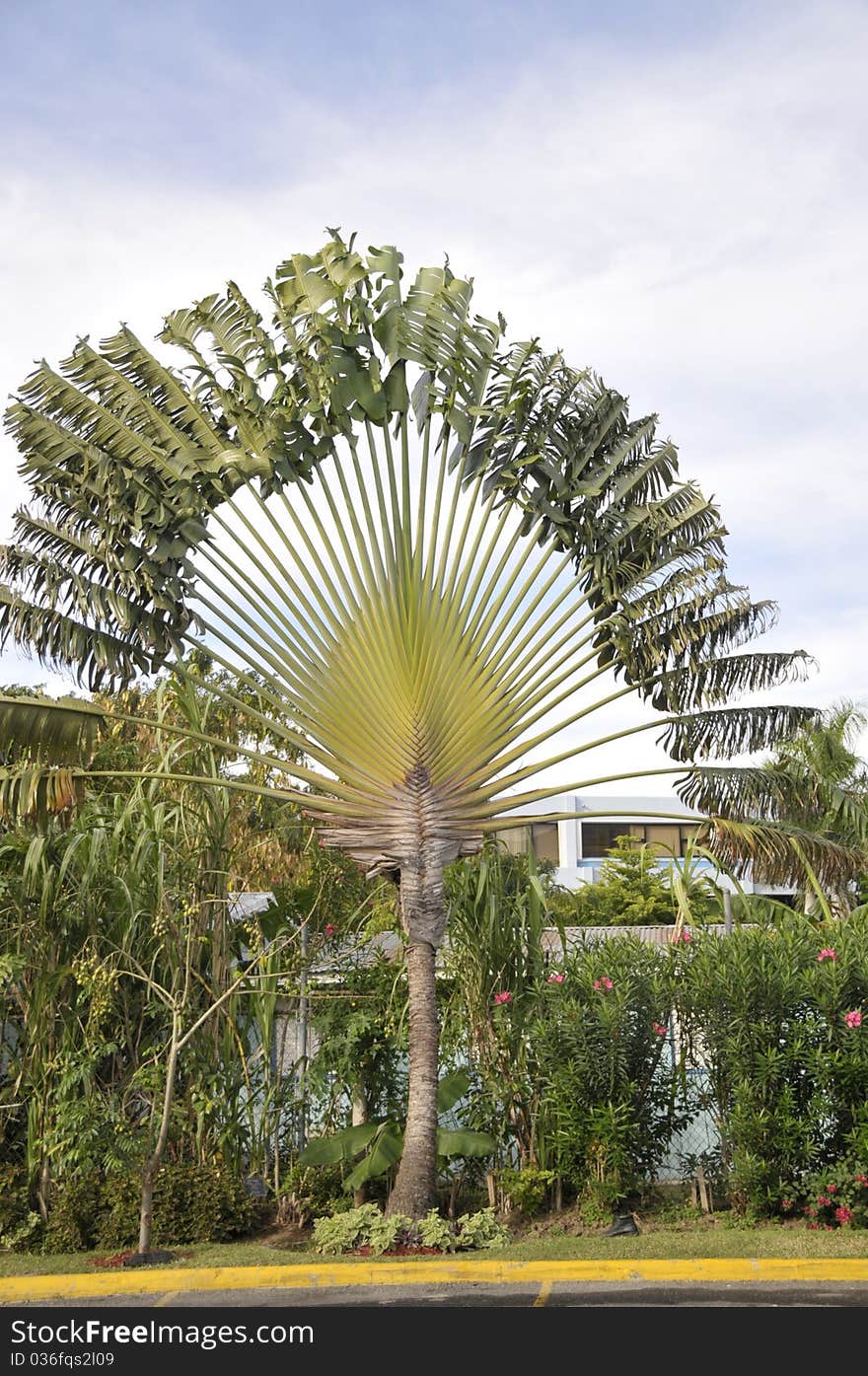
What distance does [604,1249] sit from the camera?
30.1 feet

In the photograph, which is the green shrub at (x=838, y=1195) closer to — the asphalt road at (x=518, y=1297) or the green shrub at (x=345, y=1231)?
the asphalt road at (x=518, y=1297)

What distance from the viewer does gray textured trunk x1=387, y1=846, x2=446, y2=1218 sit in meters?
9.79

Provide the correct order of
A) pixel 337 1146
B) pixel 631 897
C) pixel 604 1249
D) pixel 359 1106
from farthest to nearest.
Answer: pixel 631 897
pixel 359 1106
pixel 337 1146
pixel 604 1249

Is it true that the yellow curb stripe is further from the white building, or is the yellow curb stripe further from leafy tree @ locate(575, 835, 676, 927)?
the white building

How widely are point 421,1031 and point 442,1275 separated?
1930 mm

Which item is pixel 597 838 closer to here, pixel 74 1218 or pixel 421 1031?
pixel 421 1031

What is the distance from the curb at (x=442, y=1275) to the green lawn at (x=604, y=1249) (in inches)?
7.2

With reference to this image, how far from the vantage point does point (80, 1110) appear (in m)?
9.45

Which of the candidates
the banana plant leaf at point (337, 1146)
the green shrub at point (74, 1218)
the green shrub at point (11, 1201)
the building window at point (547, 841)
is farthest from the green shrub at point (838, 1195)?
the building window at point (547, 841)

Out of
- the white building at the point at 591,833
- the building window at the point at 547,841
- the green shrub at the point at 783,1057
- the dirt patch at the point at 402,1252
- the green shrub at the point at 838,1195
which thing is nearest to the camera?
the dirt patch at the point at 402,1252

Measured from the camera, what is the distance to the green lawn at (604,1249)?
898 cm

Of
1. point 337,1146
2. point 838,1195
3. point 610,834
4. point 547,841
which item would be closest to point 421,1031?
point 337,1146
